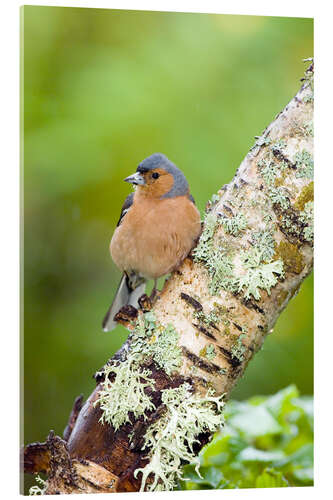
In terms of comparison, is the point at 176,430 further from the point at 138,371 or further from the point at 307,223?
the point at 307,223

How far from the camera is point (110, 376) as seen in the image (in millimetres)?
2510

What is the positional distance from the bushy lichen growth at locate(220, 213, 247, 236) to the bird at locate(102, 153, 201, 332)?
8.9 inches

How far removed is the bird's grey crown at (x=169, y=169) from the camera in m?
2.76

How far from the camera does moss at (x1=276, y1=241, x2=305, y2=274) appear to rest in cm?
248

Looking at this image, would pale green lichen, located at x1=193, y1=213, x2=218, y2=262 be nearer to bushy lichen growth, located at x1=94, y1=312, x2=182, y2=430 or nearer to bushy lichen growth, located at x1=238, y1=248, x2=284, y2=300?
bushy lichen growth, located at x1=238, y1=248, x2=284, y2=300

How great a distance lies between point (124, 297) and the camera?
296 centimetres

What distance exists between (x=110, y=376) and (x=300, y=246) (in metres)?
0.89

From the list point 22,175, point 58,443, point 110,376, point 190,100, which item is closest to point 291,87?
point 190,100

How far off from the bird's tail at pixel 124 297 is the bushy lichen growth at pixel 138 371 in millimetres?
434

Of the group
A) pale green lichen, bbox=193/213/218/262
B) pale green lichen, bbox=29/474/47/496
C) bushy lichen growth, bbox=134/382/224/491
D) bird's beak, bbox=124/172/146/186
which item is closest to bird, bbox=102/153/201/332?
bird's beak, bbox=124/172/146/186

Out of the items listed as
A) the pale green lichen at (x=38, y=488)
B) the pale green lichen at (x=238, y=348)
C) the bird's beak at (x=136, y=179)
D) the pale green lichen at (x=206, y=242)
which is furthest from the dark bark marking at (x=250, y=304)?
the pale green lichen at (x=38, y=488)

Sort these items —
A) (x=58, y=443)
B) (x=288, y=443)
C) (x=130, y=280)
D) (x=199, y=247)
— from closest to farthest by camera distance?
(x=58, y=443), (x=199, y=247), (x=288, y=443), (x=130, y=280)

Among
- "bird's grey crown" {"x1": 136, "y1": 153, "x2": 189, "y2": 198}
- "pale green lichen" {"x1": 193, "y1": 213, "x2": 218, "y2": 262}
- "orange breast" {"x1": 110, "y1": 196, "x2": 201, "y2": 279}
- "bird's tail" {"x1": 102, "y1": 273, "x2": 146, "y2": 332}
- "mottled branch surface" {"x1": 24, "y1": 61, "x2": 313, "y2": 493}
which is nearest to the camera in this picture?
"mottled branch surface" {"x1": 24, "y1": 61, "x2": 313, "y2": 493}
